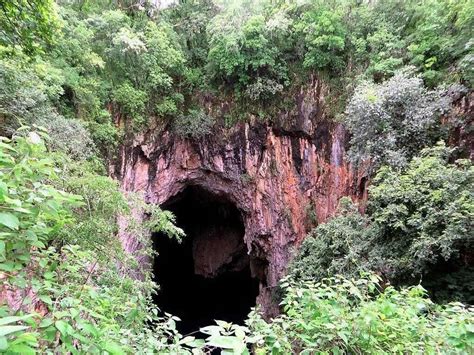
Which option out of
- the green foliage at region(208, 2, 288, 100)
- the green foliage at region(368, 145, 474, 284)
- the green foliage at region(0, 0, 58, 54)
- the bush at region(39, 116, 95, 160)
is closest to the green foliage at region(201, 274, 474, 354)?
the green foliage at region(368, 145, 474, 284)

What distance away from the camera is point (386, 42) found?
738 centimetres

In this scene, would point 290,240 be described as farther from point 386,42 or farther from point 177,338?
point 177,338

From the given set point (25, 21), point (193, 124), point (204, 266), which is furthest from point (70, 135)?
point (204, 266)

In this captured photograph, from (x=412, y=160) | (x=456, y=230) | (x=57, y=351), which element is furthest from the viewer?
(x=412, y=160)

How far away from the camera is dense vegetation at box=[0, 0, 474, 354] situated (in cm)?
101

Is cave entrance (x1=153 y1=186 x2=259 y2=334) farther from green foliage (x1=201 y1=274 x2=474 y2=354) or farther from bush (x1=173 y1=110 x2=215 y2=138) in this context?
green foliage (x1=201 y1=274 x2=474 y2=354)

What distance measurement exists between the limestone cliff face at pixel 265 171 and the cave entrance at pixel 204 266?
187 cm

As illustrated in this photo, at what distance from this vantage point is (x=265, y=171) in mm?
9812

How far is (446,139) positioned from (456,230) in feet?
6.82

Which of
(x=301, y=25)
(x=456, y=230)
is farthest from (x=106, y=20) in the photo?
(x=456, y=230)

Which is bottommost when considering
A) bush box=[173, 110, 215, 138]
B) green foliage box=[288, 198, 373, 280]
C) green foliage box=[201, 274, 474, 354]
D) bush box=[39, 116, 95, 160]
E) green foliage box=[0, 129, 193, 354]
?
green foliage box=[201, 274, 474, 354]

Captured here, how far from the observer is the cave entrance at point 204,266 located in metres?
12.9

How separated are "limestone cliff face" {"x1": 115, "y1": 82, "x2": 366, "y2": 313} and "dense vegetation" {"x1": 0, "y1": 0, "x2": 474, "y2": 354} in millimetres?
547

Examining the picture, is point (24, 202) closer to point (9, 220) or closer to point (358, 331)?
point (9, 220)
